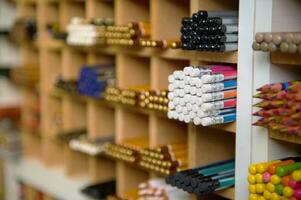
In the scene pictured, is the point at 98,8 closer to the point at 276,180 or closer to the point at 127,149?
the point at 127,149

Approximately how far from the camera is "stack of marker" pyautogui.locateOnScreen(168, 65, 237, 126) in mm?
1423

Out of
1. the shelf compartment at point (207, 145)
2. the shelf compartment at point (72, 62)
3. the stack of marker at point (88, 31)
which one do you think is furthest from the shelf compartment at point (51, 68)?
the shelf compartment at point (207, 145)

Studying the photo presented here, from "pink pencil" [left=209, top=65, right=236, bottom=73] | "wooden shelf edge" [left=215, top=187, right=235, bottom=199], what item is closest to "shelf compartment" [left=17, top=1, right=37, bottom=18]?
"pink pencil" [left=209, top=65, right=236, bottom=73]

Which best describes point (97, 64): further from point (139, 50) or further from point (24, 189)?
→ point (24, 189)

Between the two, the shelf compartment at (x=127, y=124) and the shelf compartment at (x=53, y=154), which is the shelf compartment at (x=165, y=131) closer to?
the shelf compartment at (x=127, y=124)

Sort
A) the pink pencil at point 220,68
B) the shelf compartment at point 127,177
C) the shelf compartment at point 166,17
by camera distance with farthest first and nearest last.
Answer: the shelf compartment at point 127,177, the shelf compartment at point 166,17, the pink pencil at point 220,68

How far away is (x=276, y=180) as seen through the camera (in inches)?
48.8

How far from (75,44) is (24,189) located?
1.12 m

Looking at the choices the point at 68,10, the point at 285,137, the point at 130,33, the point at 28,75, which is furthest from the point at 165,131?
the point at 28,75

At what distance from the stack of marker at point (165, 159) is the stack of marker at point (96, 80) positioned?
0.42 meters

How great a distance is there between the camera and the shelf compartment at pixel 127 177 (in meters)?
2.04

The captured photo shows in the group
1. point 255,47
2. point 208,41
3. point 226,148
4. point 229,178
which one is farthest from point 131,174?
point 255,47

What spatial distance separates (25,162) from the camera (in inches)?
110

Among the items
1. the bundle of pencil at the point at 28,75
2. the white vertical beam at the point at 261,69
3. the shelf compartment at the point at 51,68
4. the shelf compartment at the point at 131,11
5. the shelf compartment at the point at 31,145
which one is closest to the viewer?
the white vertical beam at the point at 261,69
